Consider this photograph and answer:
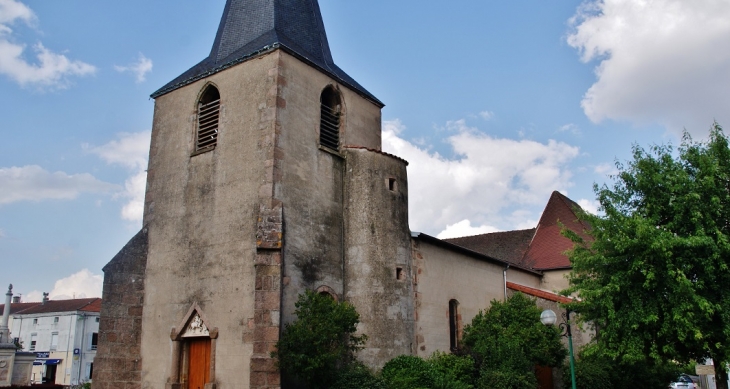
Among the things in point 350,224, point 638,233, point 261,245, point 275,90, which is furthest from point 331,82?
point 638,233

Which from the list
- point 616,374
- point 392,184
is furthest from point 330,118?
point 616,374

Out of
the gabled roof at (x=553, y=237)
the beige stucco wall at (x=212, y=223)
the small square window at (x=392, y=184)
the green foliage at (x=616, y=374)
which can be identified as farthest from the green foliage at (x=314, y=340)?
the gabled roof at (x=553, y=237)

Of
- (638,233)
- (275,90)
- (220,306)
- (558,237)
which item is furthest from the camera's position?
(558,237)

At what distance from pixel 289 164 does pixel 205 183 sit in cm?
255

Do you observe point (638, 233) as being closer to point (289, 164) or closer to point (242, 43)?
point (289, 164)

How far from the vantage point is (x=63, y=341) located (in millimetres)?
44438

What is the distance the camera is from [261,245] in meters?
13.4

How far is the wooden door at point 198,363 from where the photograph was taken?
14461mm

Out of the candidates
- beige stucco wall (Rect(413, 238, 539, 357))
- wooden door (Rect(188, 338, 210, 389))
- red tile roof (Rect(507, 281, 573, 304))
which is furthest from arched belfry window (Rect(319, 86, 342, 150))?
red tile roof (Rect(507, 281, 573, 304))

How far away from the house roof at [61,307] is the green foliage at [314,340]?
3827 cm

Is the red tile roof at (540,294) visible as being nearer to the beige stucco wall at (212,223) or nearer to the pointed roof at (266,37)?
the pointed roof at (266,37)

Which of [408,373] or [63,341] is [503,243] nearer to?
[408,373]

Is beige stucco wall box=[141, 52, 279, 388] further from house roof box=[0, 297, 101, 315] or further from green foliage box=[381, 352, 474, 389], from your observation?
house roof box=[0, 297, 101, 315]

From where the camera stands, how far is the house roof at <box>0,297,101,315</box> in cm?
4597
